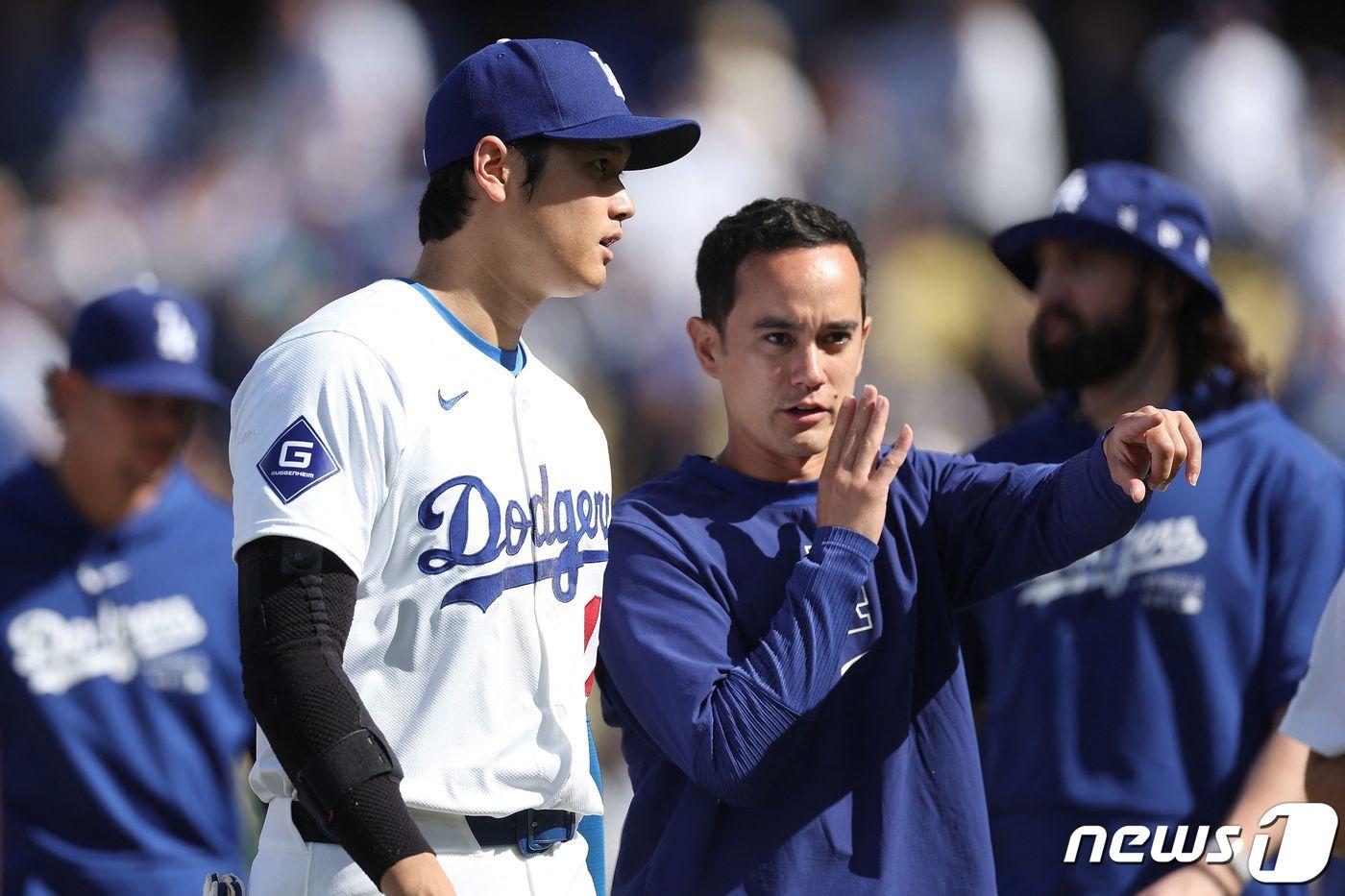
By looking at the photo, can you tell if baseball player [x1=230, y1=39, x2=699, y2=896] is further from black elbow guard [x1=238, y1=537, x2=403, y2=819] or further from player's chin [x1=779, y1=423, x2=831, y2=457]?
player's chin [x1=779, y1=423, x2=831, y2=457]

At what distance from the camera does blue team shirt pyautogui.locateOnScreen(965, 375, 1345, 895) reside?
3574 mm

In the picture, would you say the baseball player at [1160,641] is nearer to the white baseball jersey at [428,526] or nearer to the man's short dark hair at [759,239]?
the man's short dark hair at [759,239]

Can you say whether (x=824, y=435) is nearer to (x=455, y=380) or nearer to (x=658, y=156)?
(x=658, y=156)

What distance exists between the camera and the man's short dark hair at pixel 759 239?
9.59 feet

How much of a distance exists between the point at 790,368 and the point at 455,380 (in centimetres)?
80

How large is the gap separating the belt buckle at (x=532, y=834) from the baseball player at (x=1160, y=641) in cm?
166

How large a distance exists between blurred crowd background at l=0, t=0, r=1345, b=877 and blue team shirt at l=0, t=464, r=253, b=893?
2544 mm

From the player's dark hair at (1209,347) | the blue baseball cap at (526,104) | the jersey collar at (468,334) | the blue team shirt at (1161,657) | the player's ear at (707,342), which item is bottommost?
the blue team shirt at (1161,657)

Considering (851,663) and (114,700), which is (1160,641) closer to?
(851,663)

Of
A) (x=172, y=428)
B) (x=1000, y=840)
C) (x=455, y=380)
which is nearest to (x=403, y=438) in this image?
(x=455, y=380)

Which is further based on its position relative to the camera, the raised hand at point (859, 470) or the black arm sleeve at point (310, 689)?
the raised hand at point (859, 470)

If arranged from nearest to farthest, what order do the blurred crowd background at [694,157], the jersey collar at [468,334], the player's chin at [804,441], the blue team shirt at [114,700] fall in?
the jersey collar at [468,334], the player's chin at [804,441], the blue team shirt at [114,700], the blurred crowd background at [694,157]

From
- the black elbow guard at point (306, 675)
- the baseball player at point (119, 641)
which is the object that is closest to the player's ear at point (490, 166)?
the black elbow guard at point (306, 675)

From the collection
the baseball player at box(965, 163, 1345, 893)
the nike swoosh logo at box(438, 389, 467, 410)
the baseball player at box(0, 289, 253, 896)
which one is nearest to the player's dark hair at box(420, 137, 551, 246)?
the nike swoosh logo at box(438, 389, 467, 410)
